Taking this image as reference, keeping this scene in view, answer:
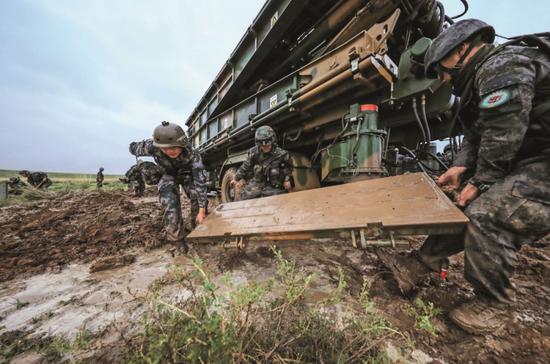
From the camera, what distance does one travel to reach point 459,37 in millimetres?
1372

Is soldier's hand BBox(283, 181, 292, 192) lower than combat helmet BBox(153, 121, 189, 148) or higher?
lower

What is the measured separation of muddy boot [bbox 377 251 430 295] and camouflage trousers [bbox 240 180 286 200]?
90.7 inches

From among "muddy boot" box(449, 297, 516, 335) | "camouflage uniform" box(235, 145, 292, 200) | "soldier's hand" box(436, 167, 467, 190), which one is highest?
"camouflage uniform" box(235, 145, 292, 200)

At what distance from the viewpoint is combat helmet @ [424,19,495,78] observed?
1.35 metres

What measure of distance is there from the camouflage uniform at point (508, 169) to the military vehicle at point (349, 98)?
0.60 feet

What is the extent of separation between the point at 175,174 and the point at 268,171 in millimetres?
1589

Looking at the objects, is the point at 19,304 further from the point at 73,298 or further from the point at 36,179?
the point at 36,179

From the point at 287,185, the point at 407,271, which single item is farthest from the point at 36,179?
the point at 407,271

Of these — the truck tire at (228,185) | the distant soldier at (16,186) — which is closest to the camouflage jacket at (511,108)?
the truck tire at (228,185)

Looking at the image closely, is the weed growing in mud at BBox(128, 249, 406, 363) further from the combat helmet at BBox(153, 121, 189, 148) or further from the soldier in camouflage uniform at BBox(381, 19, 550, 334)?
the combat helmet at BBox(153, 121, 189, 148)

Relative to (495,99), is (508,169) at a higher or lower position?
lower

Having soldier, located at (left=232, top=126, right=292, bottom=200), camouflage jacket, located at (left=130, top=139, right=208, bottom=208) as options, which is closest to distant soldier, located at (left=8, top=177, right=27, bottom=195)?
camouflage jacket, located at (left=130, top=139, right=208, bottom=208)

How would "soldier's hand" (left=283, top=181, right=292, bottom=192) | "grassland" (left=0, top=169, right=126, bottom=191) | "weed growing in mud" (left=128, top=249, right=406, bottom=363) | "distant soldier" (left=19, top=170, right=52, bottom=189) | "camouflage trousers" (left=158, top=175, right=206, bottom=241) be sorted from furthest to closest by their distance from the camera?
"grassland" (left=0, top=169, right=126, bottom=191), "distant soldier" (left=19, top=170, right=52, bottom=189), "soldier's hand" (left=283, top=181, right=292, bottom=192), "camouflage trousers" (left=158, top=175, right=206, bottom=241), "weed growing in mud" (left=128, top=249, right=406, bottom=363)

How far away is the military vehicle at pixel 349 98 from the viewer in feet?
6.48
